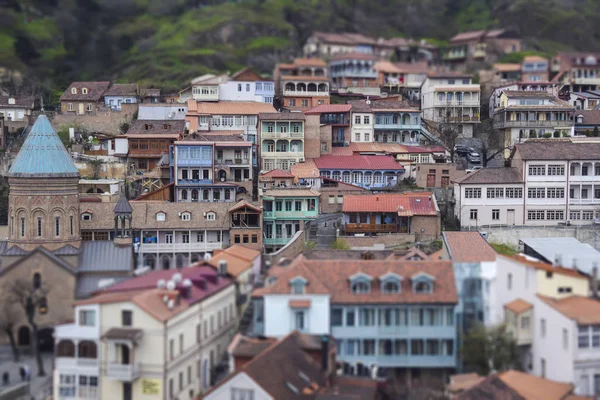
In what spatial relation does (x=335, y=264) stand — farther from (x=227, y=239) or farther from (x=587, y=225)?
(x=587, y=225)

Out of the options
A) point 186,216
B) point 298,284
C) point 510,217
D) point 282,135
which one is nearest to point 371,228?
point 510,217

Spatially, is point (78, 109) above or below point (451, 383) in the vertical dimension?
above

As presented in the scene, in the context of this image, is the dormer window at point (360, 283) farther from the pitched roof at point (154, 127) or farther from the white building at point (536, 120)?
the white building at point (536, 120)

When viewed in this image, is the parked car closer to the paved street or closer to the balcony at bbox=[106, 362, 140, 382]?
the paved street

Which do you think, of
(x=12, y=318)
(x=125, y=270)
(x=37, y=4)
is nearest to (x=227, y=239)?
(x=125, y=270)

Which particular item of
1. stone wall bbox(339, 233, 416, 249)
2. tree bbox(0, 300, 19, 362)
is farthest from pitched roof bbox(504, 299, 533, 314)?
tree bbox(0, 300, 19, 362)

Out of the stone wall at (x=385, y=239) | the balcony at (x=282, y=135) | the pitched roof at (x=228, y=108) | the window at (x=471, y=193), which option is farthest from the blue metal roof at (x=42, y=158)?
the window at (x=471, y=193)
